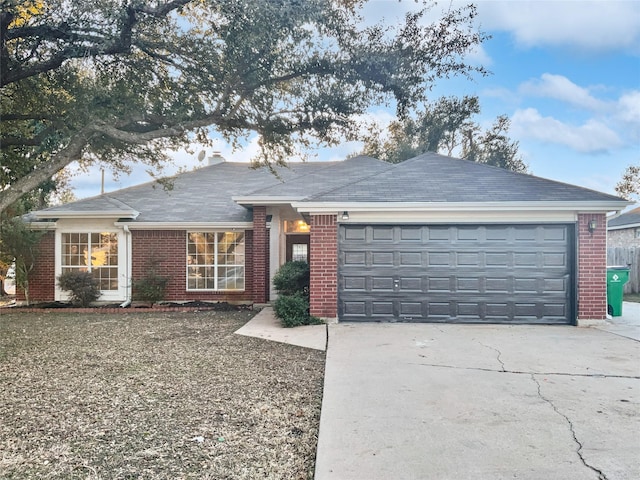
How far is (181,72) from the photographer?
8.84 m

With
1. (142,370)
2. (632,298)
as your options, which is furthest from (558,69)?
(142,370)

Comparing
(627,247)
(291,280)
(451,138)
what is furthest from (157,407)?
(451,138)

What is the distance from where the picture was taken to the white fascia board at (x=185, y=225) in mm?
12750

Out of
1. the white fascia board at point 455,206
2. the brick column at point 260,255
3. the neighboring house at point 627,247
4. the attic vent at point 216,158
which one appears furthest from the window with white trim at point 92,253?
the neighboring house at point 627,247

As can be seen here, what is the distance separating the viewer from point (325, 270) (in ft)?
30.5

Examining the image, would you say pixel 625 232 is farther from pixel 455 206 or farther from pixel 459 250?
pixel 455 206

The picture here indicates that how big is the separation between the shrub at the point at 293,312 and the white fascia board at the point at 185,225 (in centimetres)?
428

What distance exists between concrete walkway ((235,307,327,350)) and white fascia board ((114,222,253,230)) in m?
3.83

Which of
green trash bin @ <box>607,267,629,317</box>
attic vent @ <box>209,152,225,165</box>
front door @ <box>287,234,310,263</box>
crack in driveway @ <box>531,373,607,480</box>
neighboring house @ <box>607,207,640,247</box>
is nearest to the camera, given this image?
crack in driveway @ <box>531,373,607,480</box>

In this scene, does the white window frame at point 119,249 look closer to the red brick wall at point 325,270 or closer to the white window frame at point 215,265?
the white window frame at point 215,265

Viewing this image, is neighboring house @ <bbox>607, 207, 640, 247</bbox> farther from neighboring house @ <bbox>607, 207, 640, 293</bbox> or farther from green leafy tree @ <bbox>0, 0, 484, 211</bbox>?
green leafy tree @ <bbox>0, 0, 484, 211</bbox>

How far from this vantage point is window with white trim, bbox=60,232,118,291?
42.6 ft

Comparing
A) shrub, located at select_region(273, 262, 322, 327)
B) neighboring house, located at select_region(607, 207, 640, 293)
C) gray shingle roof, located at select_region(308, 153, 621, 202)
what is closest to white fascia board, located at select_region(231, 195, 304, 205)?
shrub, located at select_region(273, 262, 322, 327)

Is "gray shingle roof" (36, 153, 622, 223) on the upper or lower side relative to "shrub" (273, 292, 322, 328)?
upper
